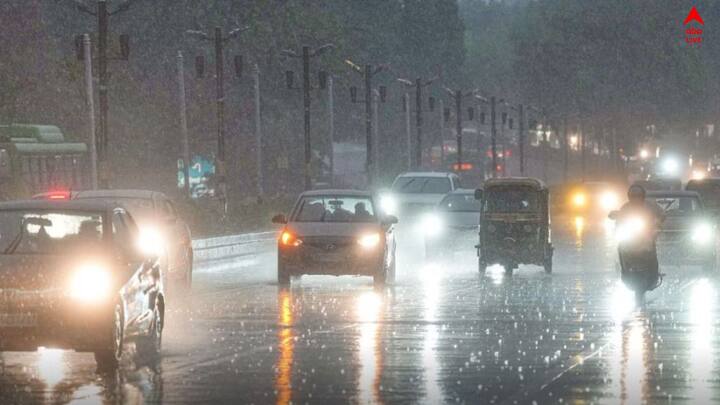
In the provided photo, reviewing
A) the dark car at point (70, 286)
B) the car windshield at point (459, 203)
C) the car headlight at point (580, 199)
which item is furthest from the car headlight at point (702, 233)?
the car headlight at point (580, 199)

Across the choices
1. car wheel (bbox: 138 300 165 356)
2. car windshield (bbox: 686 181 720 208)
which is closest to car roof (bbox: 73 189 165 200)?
car wheel (bbox: 138 300 165 356)

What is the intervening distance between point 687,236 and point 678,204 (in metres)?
0.89

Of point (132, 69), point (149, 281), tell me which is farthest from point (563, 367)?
point (132, 69)

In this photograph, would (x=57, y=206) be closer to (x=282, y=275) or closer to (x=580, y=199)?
(x=282, y=275)

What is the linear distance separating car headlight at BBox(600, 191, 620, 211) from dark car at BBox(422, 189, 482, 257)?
46.7m

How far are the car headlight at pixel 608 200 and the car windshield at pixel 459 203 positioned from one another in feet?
153

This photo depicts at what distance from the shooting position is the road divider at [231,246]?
150ft

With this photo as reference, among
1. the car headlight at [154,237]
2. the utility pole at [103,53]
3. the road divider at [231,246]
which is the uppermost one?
the utility pole at [103,53]

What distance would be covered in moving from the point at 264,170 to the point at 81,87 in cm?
3232

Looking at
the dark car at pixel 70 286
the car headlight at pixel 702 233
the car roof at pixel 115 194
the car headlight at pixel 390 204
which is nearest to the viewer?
the dark car at pixel 70 286

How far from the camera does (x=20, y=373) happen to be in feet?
52.8

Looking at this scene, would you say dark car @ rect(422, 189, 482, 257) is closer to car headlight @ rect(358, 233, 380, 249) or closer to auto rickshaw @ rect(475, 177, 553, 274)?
auto rickshaw @ rect(475, 177, 553, 274)

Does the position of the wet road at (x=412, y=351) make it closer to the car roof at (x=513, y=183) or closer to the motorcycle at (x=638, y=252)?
the motorcycle at (x=638, y=252)

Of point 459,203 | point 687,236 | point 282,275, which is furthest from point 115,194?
point 459,203
